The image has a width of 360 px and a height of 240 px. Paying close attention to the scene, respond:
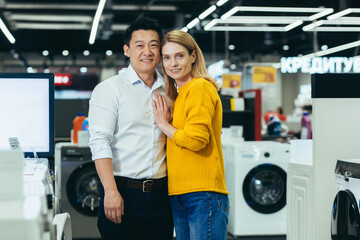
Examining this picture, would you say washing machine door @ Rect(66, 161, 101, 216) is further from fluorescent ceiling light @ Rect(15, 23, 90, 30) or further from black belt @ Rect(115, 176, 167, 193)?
fluorescent ceiling light @ Rect(15, 23, 90, 30)

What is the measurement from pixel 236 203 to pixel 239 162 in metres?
0.44

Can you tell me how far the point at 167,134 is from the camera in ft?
8.66

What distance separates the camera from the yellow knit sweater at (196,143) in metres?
2.55

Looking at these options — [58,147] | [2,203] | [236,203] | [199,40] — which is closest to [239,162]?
[236,203]

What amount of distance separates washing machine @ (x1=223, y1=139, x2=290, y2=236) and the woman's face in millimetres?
3096

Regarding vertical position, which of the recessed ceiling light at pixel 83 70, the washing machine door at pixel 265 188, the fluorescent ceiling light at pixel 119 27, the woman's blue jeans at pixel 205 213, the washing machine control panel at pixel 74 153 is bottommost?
the washing machine door at pixel 265 188

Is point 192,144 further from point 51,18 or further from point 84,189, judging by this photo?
point 51,18

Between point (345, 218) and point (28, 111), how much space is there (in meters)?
1.99

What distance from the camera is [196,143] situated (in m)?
2.53

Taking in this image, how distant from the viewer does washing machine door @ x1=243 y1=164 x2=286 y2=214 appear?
18.7ft

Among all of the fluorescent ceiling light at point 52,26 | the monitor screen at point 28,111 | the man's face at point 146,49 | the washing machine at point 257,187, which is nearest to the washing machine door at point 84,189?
the washing machine at point 257,187

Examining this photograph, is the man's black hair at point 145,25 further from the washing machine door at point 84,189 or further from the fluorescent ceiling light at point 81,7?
the fluorescent ceiling light at point 81,7

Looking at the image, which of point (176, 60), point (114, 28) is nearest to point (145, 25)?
point (176, 60)

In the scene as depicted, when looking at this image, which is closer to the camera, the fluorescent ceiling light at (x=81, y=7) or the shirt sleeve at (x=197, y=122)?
the shirt sleeve at (x=197, y=122)
